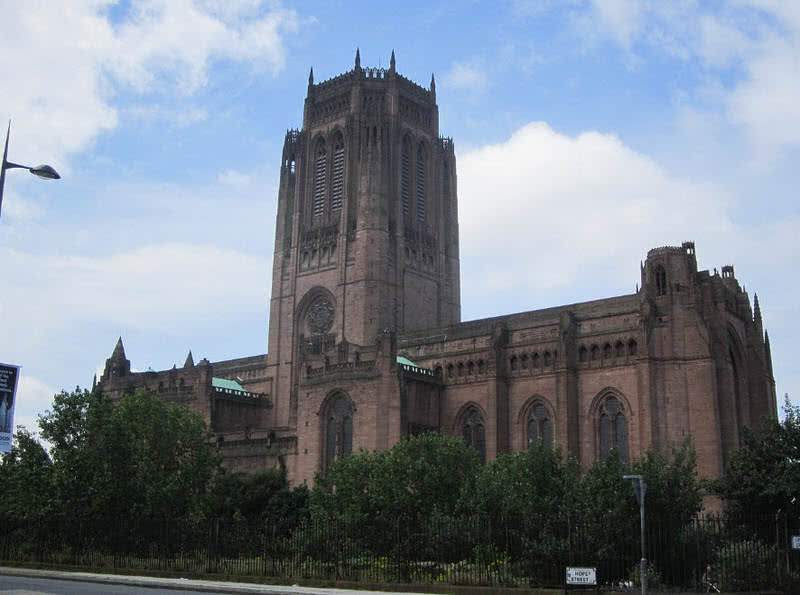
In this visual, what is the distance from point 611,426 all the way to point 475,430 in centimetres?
1030

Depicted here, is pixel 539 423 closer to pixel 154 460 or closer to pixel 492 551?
pixel 154 460

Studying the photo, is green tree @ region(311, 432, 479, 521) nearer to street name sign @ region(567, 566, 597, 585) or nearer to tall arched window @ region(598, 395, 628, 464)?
tall arched window @ region(598, 395, 628, 464)

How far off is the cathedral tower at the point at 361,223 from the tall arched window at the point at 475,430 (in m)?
12.9

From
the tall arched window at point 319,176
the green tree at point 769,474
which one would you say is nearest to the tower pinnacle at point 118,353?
the tall arched window at point 319,176

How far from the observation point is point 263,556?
33.7 m

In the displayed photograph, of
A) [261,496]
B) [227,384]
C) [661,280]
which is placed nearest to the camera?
[661,280]

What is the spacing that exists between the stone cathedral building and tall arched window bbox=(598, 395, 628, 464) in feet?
0.46

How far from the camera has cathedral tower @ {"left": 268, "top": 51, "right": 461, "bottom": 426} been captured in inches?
3108

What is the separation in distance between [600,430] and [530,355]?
23.4 feet

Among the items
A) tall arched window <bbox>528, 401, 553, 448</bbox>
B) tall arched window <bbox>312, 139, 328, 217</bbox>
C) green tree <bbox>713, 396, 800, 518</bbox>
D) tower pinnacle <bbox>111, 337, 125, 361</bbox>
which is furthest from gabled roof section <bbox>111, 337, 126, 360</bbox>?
green tree <bbox>713, 396, 800, 518</bbox>

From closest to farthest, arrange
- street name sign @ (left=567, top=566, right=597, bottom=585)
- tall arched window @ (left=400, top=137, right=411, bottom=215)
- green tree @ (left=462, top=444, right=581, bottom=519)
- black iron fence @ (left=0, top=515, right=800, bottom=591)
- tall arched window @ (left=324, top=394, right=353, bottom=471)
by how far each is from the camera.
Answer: street name sign @ (left=567, top=566, right=597, bottom=585) < black iron fence @ (left=0, top=515, right=800, bottom=591) < green tree @ (left=462, top=444, right=581, bottom=519) < tall arched window @ (left=324, top=394, right=353, bottom=471) < tall arched window @ (left=400, top=137, right=411, bottom=215)

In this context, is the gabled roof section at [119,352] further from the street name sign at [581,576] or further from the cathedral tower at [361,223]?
the street name sign at [581,576]

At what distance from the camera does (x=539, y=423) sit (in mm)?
63094

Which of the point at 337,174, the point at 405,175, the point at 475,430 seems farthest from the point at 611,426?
the point at 337,174
